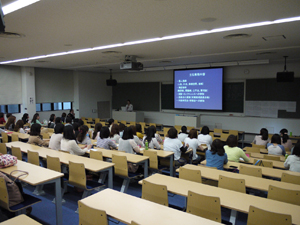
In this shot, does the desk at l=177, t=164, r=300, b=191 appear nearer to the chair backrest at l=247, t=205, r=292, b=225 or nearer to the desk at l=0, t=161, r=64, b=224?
the chair backrest at l=247, t=205, r=292, b=225

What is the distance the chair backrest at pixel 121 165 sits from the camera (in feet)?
14.6

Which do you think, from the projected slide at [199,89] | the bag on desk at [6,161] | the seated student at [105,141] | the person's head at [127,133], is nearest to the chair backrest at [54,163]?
the bag on desk at [6,161]

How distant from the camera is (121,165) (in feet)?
14.8

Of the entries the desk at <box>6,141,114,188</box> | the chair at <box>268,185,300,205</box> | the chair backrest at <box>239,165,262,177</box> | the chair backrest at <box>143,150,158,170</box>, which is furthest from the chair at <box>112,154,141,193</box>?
the chair at <box>268,185,300,205</box>

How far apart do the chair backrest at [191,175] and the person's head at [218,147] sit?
96 centimetres

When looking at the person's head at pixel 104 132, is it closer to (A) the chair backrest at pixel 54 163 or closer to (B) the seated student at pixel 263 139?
(A) the chair backrest at pixel 54 163

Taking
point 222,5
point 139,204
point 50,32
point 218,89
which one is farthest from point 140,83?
point 139,204

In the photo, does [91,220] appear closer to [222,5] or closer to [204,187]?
[204,187]

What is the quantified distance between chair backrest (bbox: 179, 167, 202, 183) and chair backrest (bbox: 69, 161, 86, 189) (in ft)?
5.50

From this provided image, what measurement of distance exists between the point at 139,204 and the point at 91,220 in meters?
0.56

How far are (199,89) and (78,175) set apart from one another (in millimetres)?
8665

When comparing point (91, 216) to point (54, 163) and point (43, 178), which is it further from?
point (54, 163)

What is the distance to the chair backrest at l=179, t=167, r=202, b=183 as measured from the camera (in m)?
3.60

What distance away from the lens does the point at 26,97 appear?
452 inches
